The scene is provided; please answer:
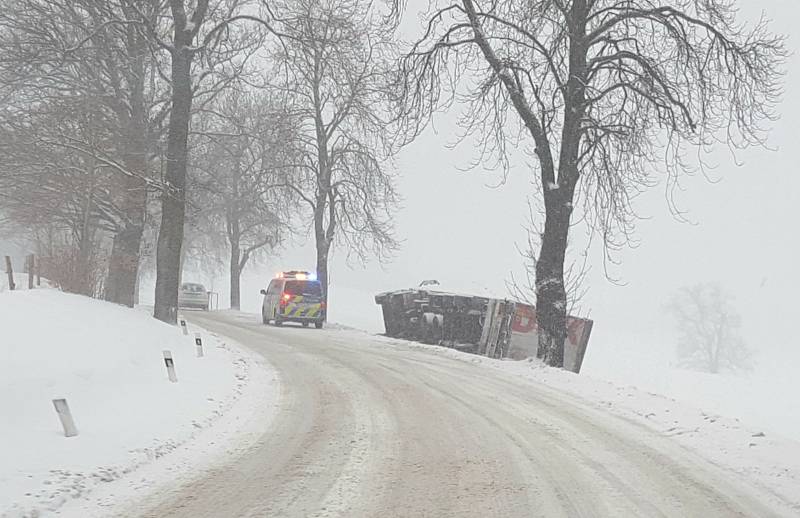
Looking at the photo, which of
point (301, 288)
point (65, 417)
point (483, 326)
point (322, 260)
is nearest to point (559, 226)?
point (483, 326)

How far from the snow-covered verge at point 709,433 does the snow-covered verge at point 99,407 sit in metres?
4.80

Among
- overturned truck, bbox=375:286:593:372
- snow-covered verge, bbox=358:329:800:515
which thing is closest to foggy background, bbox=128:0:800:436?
overturned truck, bbox=375:286:593:372

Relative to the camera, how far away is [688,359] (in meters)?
70.3

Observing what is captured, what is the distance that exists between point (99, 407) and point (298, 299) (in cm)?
1868

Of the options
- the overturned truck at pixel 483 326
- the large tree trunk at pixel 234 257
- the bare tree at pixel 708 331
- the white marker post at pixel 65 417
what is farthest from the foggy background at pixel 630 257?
the white marker post at pixel 65 417

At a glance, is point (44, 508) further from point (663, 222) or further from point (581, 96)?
point (663, 222)

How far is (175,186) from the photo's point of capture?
57.4 feet

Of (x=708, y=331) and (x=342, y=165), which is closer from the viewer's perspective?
(x=342, y=165)

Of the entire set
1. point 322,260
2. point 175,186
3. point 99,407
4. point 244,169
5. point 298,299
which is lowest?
point 99,407

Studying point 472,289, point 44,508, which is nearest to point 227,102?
point 472,289

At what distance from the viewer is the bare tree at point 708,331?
6962 centimetres

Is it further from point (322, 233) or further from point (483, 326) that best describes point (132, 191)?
point (322, 233)

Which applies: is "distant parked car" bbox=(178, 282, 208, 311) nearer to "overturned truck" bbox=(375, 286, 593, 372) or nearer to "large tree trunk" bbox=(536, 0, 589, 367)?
"overturned truck" bbox=(375, 286, 593, 372)

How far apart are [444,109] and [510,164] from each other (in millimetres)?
1965
